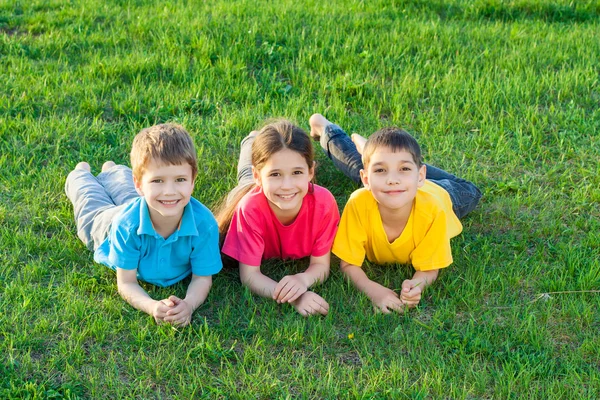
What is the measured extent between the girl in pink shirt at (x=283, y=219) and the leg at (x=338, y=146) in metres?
0.98

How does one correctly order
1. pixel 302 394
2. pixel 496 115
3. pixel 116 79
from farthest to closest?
pixel 116 79, pixel 496 115, pixel 302 394

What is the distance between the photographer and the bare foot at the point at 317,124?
5.79m

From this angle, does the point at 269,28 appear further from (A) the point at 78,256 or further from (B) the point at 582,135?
(A) the point at 78,256

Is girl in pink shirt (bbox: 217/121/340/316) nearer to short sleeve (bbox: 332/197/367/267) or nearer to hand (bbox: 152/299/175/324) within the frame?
short sleeve (bbox: 332/197/367/267)

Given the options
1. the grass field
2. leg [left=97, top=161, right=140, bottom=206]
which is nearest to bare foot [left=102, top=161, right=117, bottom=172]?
leg [left=97, top=161, right=140, bottom=206]

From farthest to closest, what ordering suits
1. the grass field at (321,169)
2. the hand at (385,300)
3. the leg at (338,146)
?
the leg at (338,146) < the hand at (385,300) < the grass field at (321,169)

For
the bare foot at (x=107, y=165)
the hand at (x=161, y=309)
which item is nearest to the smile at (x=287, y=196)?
the hand at (x=161, y=309)

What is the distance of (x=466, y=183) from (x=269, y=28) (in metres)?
3.12

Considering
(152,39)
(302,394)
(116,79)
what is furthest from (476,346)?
(152,39)

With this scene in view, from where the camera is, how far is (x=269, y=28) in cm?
743

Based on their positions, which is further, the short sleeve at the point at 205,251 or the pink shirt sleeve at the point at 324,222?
the pink shirt sleeve at the point at 324,222

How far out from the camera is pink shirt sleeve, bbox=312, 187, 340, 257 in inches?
173

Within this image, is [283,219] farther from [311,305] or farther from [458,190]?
[458,190]

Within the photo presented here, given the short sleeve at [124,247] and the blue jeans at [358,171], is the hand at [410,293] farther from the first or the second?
the short sleeve at [124,247]
